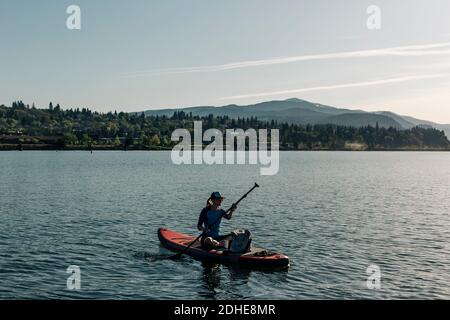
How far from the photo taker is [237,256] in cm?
2752

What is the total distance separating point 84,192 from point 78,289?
45363mm

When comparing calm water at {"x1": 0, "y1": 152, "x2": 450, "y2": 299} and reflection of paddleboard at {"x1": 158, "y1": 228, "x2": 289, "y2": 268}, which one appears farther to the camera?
reflection of paddleboard at {"x1": 158, "y1": 228, "x2": 289, "y2": 268}

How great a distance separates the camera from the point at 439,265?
94.1 ft

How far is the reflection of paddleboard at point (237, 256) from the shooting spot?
87.2 feet

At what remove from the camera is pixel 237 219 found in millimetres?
44688

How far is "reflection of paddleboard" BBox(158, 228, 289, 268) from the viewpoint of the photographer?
26594 millimetres

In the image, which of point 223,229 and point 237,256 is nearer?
point 237,256

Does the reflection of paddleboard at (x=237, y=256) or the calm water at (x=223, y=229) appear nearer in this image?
the calm water at (x=223, y=229)

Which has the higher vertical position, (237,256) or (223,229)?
(237,256)
